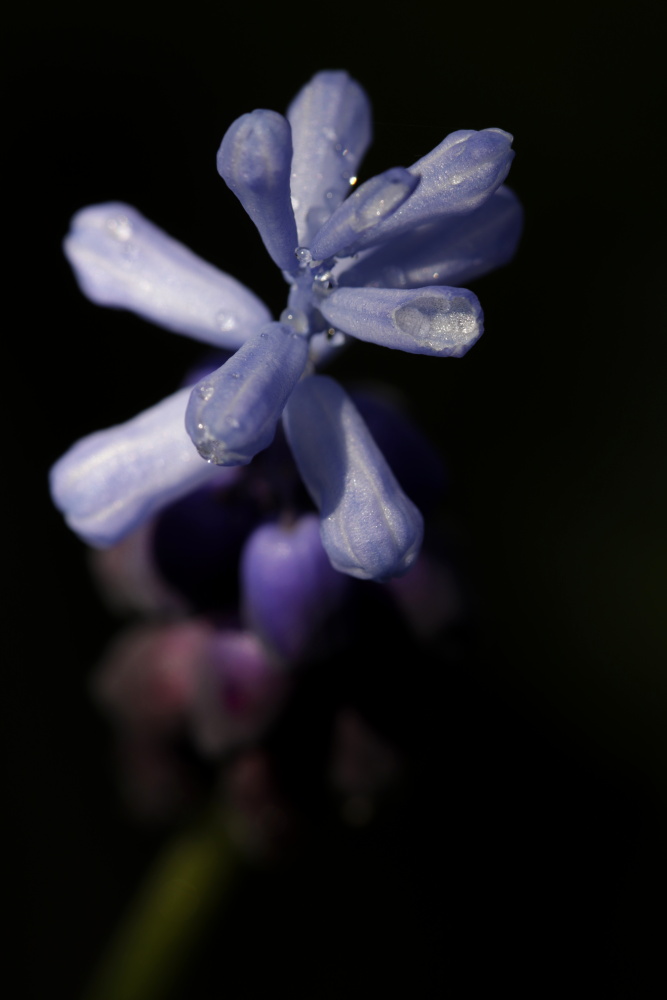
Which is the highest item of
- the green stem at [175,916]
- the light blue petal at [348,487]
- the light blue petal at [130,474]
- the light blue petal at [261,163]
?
the light blue petal at [261,163]

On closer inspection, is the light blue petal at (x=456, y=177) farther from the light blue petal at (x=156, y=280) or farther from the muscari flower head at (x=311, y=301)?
the light blue petal at (x=156, y=280)

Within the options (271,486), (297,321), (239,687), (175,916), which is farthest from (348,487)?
(175,916)

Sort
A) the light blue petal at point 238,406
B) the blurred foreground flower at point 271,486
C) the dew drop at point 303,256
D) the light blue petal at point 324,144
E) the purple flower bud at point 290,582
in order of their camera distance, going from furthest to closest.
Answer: the purple flower bud at point 290,582
the light blue petal at point 324,144
the dew drop at point 303,256
the blurred foreground flower at point 271,486
the light blue petal at point 238,406

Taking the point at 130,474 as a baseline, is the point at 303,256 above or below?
above

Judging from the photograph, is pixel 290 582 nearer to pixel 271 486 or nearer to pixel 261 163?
pixel 271 486

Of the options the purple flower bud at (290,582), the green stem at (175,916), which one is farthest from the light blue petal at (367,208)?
the green stem at (175,916)

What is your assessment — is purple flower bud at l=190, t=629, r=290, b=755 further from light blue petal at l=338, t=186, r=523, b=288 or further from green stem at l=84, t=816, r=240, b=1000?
light blue petal at l=338, t=186, r=523, b=288

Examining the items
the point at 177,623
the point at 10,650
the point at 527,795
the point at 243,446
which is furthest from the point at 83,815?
the point at 243,446
